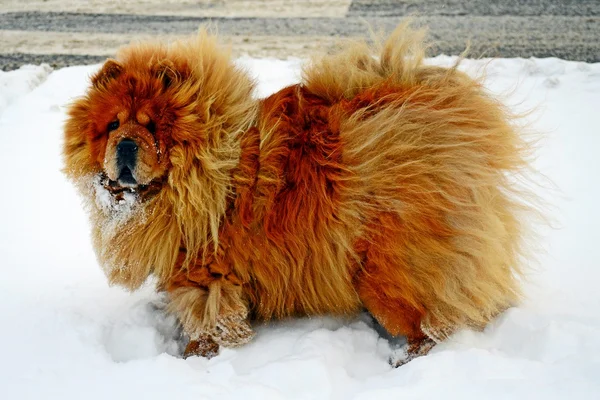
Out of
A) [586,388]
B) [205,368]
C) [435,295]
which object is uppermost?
[586,388]

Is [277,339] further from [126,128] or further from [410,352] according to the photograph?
[126,128]

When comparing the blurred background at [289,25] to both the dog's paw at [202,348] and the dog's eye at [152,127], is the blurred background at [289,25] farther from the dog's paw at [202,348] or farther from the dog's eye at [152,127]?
the dog's paw at [202,348]

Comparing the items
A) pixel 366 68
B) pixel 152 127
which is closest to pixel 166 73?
pixel 152 127

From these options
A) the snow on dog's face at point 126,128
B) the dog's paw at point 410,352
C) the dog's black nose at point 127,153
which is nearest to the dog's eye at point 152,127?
the snow on dog's face at point 126,128

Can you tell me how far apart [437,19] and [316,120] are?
5399 mm

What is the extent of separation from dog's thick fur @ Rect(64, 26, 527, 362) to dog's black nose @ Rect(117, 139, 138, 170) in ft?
0.13

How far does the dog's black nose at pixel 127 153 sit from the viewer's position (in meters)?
2.78

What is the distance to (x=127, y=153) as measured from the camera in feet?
9.14

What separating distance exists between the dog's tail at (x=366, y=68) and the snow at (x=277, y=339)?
0.45 m

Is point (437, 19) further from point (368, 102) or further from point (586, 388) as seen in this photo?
point (586, 388)

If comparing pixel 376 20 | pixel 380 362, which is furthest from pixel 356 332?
pixel 376 20

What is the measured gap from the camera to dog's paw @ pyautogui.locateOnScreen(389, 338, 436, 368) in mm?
2877

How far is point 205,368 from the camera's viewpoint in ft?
9.07

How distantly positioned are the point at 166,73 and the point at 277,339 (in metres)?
1.56
